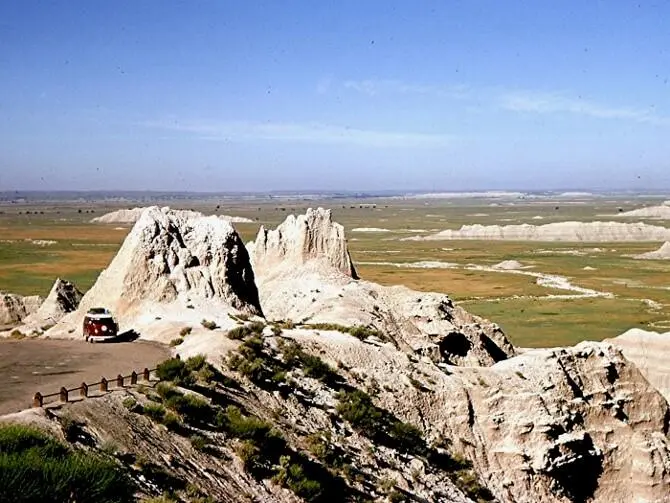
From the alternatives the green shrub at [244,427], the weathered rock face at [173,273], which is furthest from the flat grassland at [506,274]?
the green shrub at [244,427]

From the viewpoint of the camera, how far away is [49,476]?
9398 mm

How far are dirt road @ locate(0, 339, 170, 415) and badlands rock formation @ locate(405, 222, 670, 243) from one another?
144 m

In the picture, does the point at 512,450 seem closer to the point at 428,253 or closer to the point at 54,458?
the point at 54,458

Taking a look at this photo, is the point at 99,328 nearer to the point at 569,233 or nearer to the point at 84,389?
the point at 84,389

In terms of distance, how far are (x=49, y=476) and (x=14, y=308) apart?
3435 centimetres

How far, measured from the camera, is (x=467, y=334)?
3434 centimetres

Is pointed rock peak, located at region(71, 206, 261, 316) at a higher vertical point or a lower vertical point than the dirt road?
higher

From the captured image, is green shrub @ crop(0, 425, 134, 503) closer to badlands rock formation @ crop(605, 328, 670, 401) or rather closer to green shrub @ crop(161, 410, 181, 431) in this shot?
green shrub @ crop(161, 410, 181, 431)

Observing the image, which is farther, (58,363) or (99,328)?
(99,328)

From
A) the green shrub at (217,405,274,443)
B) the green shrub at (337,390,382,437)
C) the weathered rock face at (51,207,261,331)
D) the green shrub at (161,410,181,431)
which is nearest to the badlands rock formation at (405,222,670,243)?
the weathered rock face at (51,207,261,331)

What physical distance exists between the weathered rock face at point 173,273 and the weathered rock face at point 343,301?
150 inches

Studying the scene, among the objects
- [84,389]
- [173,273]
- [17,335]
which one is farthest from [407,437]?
[17,335]

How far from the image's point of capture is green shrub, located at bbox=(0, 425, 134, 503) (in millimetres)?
9070

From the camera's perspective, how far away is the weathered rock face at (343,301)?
107ft
